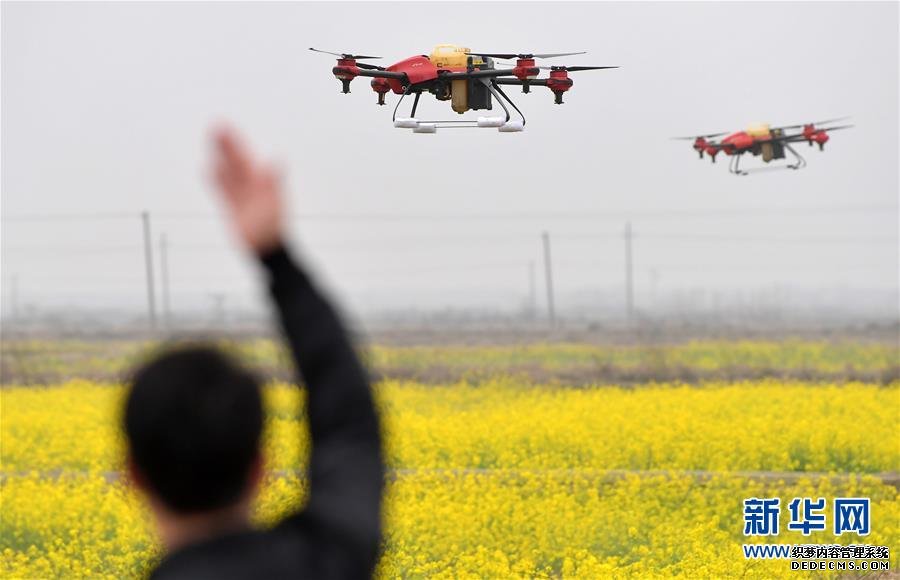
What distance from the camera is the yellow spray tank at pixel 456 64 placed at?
6133 mm

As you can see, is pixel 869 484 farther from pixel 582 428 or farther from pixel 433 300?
pixel 433 300

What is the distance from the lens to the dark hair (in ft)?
6.05

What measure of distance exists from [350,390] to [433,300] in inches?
7410

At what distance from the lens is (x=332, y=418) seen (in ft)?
6.76

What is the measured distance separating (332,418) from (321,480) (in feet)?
0.33

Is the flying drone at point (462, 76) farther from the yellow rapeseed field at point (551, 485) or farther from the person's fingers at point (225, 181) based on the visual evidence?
the person's fingers at point (225, 181)

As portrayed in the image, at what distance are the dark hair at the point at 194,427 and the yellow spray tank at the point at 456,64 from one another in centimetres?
437
